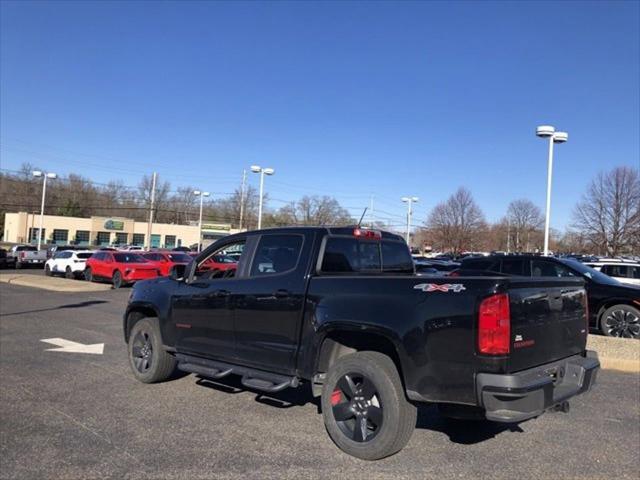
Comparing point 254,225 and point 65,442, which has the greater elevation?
point 254,225

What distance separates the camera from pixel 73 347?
29.8ft

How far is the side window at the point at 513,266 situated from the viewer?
1238 cm

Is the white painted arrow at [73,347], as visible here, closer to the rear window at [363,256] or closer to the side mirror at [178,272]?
the side mirror at [178,272]

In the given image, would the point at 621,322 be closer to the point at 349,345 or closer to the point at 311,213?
the point at 349,345

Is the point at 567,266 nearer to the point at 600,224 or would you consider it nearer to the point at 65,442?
the point at 65,442

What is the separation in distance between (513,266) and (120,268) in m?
16.7

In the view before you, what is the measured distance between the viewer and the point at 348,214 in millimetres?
91938

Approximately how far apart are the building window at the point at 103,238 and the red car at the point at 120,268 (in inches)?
2635

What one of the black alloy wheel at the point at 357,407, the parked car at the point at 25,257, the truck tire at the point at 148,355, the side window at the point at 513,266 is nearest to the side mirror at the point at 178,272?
the truck tire at the point at 148,355

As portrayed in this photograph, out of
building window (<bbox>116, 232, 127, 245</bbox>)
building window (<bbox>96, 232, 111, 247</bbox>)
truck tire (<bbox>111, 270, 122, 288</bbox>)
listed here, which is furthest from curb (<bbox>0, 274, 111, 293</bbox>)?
building window (<bbox>116, 232, 127, 245</bbox>)

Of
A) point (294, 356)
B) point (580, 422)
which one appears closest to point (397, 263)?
point (294, 356)

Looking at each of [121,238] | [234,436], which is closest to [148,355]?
[234,436]

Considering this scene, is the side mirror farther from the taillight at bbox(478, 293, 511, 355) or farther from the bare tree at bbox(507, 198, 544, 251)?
the bare tree at bbox(507, 198, 544, 251)

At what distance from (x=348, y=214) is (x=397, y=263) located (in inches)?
3391
